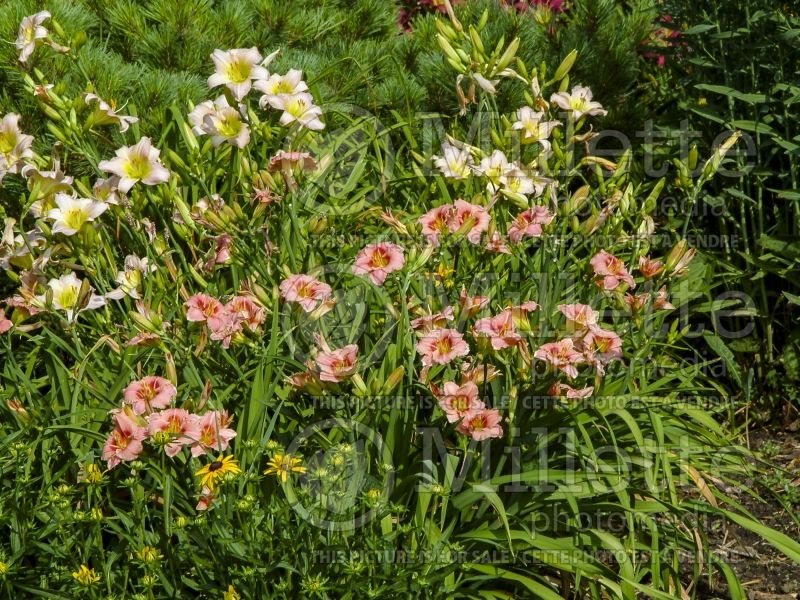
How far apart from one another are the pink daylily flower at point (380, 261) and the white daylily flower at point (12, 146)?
1026 millimetres

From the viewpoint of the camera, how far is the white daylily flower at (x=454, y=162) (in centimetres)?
302

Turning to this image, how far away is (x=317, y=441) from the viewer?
2.57m

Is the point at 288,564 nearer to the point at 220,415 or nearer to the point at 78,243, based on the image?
the point at 220,415

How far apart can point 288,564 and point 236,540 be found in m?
0.13

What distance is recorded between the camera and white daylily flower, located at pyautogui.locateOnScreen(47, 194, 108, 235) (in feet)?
8.68

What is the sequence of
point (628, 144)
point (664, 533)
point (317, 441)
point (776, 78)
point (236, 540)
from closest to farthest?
point (236, 540) < point (317, 441) < point (664, 533) < point (776, 78) < point (628, 144)

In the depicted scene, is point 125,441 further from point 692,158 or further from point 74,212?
point 692,158

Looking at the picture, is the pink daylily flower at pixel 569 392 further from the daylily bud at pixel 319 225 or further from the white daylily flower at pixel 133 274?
the white daylily flower at pixel 133 274

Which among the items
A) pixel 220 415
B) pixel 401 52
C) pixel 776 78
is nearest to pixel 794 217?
pixel 776 78

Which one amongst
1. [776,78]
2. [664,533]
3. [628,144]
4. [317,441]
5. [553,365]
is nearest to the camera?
[553,365]

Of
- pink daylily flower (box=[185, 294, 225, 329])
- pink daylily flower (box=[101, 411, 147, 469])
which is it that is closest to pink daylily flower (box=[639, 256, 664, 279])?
pink daylily flower (box=[185, 294, 225, 329])

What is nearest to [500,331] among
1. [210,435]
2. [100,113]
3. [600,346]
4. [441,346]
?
[441,346]

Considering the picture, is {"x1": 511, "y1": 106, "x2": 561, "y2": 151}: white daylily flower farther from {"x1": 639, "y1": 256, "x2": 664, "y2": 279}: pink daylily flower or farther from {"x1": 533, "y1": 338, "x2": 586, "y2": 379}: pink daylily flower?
{"x1": 533, "y1": 338, "x2": 586, "y2": 379}: pink daylily flower

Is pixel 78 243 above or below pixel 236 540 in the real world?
above
